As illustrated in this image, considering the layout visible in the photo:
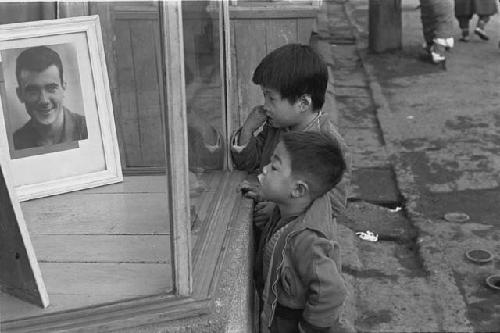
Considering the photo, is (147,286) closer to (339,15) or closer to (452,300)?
(452,300)

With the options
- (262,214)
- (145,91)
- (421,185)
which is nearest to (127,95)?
(145,91)

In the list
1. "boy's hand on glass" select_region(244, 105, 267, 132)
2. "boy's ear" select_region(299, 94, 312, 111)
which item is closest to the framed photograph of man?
"boy's hand on glass" select_region(244, 105, 267, 132)

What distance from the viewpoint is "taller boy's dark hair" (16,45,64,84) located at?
2.76 m

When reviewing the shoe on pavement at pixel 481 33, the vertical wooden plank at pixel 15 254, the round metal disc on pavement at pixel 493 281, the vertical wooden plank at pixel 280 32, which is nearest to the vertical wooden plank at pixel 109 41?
the vertical wooden plank at pixel 15 254

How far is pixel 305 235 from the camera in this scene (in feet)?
7.65

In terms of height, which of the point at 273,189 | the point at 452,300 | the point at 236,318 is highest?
the point at 273,189

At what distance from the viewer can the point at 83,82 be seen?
2979 mm

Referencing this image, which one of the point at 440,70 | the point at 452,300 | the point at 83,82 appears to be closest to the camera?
the point at 83,82

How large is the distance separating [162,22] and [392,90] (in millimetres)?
5910

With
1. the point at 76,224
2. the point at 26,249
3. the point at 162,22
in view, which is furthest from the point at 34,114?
the point at 162,22

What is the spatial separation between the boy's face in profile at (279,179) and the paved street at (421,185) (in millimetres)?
1381

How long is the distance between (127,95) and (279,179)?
110 cm

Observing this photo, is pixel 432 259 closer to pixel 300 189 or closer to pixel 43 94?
pixel 300 189

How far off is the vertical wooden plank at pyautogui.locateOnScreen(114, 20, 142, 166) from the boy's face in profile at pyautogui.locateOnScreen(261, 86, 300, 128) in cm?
64
